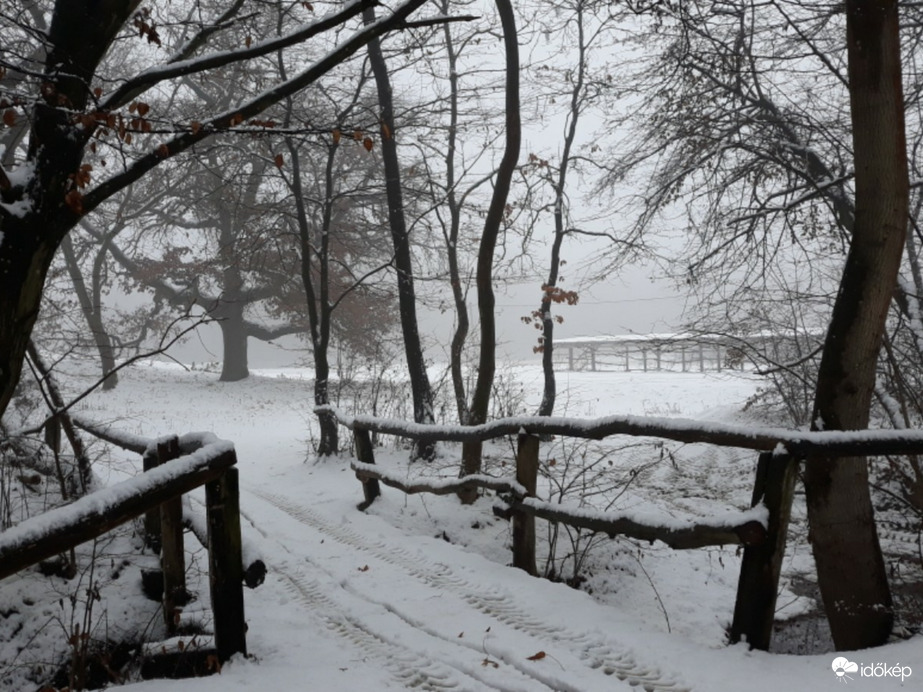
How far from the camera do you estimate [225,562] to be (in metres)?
3.42

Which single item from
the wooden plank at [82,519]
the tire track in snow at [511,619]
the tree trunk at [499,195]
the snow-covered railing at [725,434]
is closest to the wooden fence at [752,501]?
the snow-covered railing at [725,434]

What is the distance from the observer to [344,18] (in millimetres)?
3455

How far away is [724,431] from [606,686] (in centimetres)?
167

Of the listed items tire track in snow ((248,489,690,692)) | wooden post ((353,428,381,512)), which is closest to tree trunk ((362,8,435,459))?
wooden post ((353,428,381,512))

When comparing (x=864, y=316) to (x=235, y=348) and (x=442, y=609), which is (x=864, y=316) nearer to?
(x=442, y=609)

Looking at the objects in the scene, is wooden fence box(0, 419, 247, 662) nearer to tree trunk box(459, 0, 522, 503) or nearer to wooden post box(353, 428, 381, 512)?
wooden post box(353, 428, 381, 512)

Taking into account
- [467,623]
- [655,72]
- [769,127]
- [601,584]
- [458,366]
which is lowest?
[601,584]

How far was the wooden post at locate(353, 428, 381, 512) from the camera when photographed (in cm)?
759

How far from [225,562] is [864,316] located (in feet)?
13.5

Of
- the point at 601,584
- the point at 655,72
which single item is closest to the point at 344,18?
the point at 601,584

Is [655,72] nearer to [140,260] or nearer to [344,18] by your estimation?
[344,18]

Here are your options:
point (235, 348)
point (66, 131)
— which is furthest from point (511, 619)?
point (235, 348)

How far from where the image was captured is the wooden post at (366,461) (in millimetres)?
7594

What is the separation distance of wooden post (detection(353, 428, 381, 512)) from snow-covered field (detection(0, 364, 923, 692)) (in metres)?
0.15
